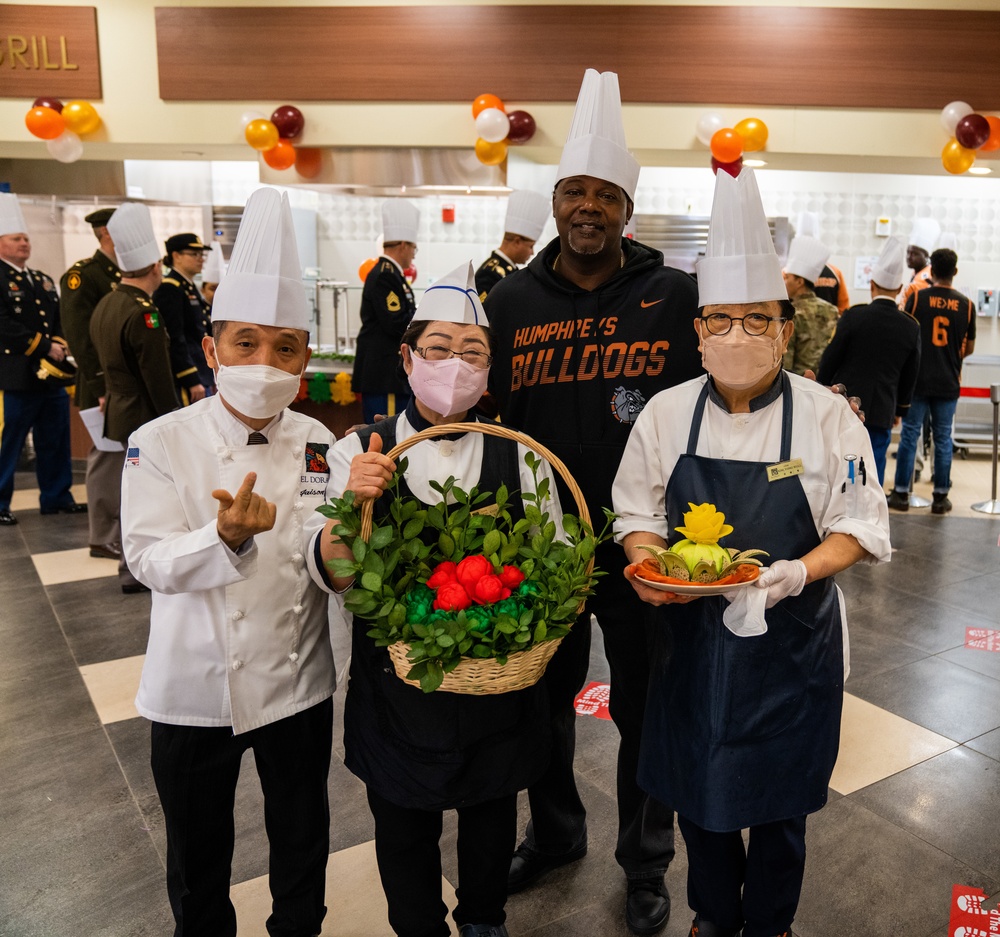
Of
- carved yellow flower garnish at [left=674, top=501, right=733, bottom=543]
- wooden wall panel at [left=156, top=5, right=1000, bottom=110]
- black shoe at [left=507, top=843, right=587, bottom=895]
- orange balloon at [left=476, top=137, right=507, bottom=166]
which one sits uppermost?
wooden wall panel at [left=156, top=5, right=1000, bottom=110]

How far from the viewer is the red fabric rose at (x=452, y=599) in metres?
1.43

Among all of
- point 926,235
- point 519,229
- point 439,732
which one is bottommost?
point 439,732

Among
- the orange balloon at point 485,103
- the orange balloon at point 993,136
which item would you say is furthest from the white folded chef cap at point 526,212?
the orange balloon at point 993,136

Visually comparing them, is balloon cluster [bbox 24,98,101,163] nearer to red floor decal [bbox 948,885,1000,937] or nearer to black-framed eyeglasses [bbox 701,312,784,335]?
black-framed eyeglasses [bbox 701,312,784,335]

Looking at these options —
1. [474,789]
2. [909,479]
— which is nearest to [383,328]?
[909,479]

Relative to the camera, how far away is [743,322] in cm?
166

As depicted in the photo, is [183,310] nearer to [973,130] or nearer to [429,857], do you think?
[429,857]

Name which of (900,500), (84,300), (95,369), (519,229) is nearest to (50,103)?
(84,300)

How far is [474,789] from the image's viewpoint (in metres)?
1.63

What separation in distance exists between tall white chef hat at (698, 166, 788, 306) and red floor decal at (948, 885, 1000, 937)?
1495 mm

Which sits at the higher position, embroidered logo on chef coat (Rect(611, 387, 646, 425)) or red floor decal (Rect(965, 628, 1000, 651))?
embroidered logo on chef coat (Rect(611, 387, 646, 425))

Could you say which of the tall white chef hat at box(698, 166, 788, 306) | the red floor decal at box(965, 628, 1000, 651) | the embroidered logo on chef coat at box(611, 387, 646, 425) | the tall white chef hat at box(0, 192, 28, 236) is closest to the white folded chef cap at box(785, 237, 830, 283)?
the red floor decal at box(965, 628, 1000, 651)

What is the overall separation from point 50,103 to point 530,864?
6.16 metres

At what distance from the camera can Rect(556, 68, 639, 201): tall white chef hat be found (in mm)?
2041
